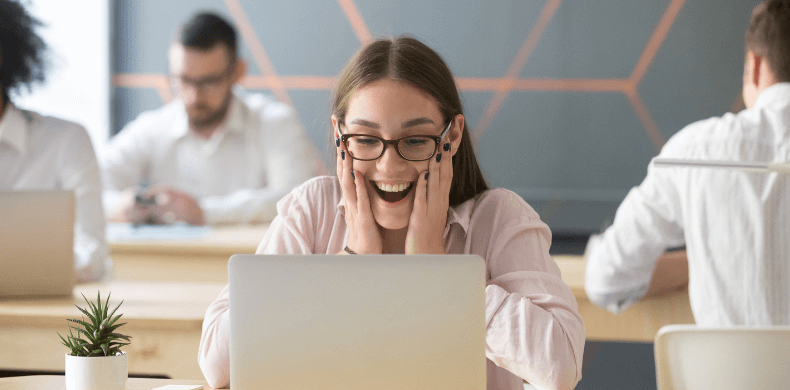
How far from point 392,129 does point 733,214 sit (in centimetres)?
102

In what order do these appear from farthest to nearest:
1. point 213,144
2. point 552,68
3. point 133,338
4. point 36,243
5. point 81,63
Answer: point 81,63 < point 552,68 < point 213,144 < point 36,243 < point 133,338

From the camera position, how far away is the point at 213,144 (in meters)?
4.02

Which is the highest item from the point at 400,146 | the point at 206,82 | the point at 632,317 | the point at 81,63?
the point at 81,63

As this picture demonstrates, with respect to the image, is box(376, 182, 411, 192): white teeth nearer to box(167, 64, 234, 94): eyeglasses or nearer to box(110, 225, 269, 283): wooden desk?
box(110, 225, 269, 283): wooden desk

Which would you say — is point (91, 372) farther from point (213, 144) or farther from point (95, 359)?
point (213, 144)

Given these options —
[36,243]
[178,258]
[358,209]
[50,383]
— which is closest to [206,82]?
[178,258]

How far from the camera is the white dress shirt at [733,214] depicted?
1.87 m

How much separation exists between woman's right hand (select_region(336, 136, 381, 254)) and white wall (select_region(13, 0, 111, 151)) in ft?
16.0

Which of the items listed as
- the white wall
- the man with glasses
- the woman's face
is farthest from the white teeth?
the white wall

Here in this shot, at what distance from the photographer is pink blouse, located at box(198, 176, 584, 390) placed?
119cm

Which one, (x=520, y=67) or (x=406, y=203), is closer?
(x=406, y=203)

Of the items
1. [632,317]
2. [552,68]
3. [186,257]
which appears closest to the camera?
[632,317]

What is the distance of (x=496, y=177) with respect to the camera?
5.64m

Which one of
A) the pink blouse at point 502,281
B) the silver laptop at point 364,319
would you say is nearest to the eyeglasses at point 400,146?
the pink blouse at point 502,281
